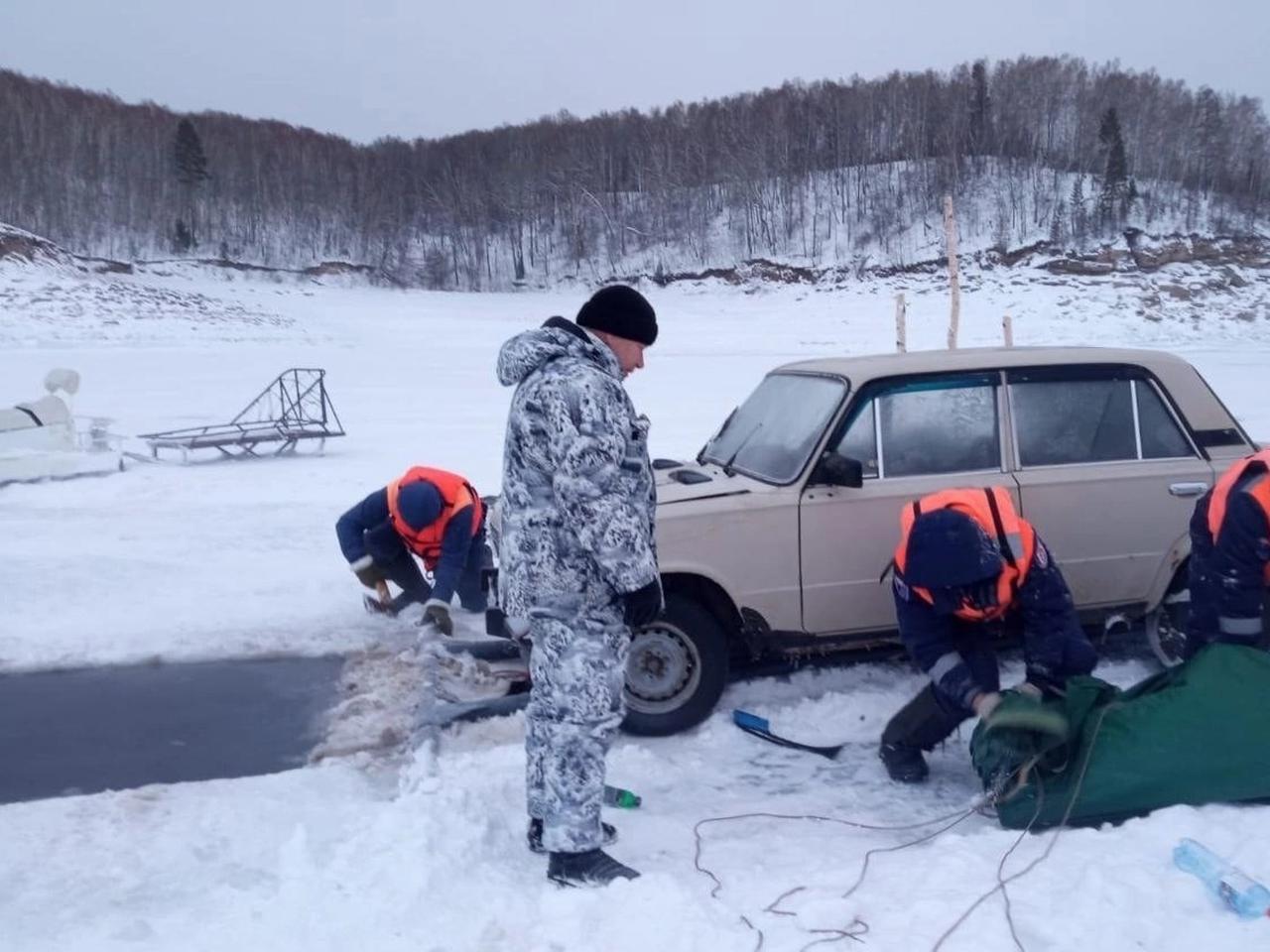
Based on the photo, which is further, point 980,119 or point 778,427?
point 980,119

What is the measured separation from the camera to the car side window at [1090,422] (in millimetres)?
5438

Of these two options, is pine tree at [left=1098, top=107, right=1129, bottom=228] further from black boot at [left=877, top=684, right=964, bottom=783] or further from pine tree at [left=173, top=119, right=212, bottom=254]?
black boot at [left=877, top=684, right=964, bottom=783]

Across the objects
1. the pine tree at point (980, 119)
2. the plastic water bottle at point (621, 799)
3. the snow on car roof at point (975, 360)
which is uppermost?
the pine tree at point (980, 119)

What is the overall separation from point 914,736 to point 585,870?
1.67 metres

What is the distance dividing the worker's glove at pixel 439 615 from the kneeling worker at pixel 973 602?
2.95 meters

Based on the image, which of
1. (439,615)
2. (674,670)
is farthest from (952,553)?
(439,615)

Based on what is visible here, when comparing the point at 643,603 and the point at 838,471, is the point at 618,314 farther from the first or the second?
the point at 838,471

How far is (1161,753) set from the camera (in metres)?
3.67

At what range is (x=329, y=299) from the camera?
49.5 m

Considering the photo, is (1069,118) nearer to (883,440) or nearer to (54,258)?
(54,258)

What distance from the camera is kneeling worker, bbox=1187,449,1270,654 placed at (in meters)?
3.97

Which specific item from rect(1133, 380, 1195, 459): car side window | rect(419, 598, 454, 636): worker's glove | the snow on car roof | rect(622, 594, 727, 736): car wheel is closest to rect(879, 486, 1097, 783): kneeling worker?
rect(622, 594, 727, 736): car wheel

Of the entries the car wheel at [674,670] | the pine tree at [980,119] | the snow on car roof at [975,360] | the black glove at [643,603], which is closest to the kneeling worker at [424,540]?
the car wheel at [674,670]

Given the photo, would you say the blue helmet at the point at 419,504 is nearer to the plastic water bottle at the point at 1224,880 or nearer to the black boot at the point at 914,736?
the black boot at the point at 914,736
